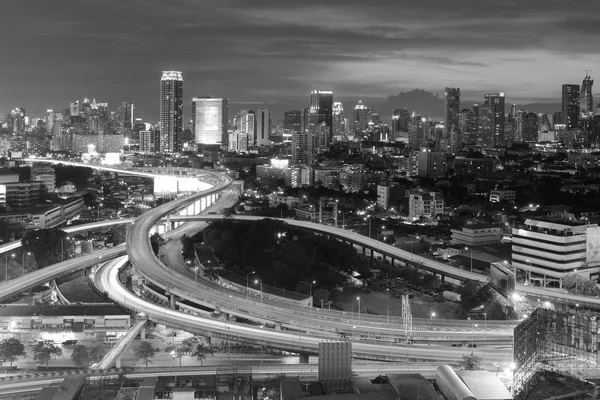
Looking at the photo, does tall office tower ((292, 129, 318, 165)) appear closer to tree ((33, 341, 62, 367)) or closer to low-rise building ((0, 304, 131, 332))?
low-rise building ((0, 304, 131, 332))

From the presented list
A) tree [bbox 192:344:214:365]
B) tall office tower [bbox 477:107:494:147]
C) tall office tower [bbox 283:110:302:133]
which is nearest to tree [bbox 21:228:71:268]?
tree [bbox 192:344:214:365]

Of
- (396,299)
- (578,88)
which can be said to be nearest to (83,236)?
(396,299)

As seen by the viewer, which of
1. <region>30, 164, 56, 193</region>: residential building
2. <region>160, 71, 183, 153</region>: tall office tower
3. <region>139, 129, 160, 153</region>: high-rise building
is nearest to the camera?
<region>30, 164, 56, 193</region>: residential building

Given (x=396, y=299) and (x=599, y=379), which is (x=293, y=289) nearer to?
(x=396, y=299)

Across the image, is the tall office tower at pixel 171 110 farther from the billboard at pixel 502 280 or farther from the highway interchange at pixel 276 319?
the billboard at pixel 502 280

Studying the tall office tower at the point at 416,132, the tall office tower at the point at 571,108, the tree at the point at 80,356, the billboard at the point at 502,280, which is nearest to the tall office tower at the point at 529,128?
the tall office tower at the point at 571,108

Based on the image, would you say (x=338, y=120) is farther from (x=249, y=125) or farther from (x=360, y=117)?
(x=249, y=125)
